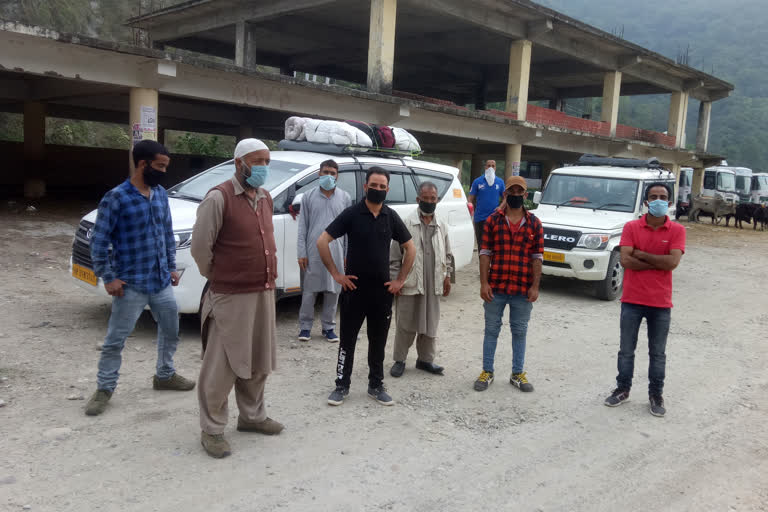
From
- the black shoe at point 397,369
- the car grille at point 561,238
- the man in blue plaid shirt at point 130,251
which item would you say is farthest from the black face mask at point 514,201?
the car grille at point 561,238

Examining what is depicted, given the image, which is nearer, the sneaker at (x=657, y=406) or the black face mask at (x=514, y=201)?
the sneaker at (x=657, y=406)

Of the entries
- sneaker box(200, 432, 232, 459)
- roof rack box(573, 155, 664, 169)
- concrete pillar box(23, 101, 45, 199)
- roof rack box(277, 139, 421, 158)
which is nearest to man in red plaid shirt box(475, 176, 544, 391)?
sneaker box(200, 432, 232, 459)

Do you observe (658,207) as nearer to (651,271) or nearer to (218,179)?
(651,271)

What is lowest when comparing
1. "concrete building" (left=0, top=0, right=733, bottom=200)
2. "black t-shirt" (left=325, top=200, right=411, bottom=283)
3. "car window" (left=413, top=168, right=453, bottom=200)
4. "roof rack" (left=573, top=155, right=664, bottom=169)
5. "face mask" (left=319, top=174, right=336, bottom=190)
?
"black t-shirt" (left=325, top=200, right=411, bottom=283)

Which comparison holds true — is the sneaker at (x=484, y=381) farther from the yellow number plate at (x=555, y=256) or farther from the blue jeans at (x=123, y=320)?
the yellow number plate at (x=555, y=256)

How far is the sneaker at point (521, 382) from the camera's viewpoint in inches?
208

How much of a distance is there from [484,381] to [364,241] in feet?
5.56

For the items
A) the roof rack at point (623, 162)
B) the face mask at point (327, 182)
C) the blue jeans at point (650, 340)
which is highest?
the roof rack at point (623, 162)

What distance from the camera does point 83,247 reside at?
19.9 ft

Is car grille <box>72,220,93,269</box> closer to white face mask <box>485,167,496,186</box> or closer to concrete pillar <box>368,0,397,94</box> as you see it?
white face mask <box>485,167,496,186</box>

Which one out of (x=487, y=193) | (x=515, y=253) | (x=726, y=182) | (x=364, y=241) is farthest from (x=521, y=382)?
(x=726, y=182)

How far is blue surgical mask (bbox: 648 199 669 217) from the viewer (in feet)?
15.5

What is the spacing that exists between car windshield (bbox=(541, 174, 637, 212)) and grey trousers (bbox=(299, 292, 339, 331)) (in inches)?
214

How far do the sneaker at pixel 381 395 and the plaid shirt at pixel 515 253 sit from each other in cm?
126
